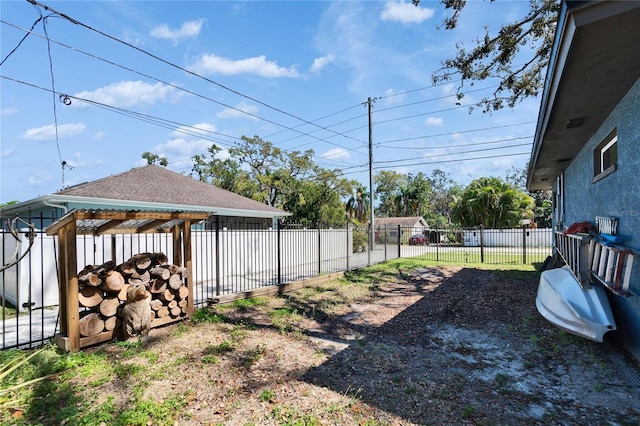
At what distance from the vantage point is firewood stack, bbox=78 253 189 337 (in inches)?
177

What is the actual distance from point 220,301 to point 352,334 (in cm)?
305

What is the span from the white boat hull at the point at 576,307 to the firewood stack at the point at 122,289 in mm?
5978

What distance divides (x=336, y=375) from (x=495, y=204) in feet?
89.4

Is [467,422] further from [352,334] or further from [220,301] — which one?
[220,301]

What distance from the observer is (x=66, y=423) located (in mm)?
2768

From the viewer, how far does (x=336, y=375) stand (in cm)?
375

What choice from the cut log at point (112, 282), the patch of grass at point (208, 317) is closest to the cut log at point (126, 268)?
the cut log at point (112, 282)

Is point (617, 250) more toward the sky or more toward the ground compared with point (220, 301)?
more toward the sky

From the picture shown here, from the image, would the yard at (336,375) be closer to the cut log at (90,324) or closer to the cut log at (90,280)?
the cut log at (90,324)

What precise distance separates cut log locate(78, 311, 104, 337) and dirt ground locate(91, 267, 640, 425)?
1.19 ft

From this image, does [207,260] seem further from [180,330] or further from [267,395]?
[267,395]

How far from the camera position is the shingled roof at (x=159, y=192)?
9555 mm

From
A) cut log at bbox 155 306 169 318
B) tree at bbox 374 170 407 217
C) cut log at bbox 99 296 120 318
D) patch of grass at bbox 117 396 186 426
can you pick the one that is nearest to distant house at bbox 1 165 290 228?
cut log at bbox 155 306 169 318

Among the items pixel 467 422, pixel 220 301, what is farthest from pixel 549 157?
pixel 220 301
